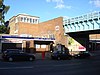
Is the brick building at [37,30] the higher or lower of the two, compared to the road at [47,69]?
higher

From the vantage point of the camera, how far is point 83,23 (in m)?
45.5

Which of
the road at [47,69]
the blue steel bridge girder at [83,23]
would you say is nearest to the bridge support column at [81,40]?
the blue steel bridge girder at [83,23]

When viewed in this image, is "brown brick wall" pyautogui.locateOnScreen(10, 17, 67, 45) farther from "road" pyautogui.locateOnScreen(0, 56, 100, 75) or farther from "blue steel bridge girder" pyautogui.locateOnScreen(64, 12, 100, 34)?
"road" pyautogui.locateOnScreen(0, 56, 100, 75)

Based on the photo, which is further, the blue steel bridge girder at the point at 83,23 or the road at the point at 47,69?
the blue steel bridge girder at the point at 83,23

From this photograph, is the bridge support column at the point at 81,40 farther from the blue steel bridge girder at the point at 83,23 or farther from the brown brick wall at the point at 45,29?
the blue steel bridge girder at the point at 83,23

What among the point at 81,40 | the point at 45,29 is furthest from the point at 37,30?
the point at 81,40

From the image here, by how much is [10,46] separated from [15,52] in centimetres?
1838

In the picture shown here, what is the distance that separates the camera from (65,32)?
52594 mm

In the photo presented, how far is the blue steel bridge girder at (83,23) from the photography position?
4187 cm

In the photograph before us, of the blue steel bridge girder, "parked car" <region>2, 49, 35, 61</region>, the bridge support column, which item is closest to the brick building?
the bridge support column

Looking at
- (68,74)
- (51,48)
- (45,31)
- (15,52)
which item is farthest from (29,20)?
(68,74)

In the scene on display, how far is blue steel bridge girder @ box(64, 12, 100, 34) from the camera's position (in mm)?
41869

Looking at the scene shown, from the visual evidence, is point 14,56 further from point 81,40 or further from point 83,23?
point 81,40

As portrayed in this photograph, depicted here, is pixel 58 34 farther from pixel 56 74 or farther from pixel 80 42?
pixel 56 74
